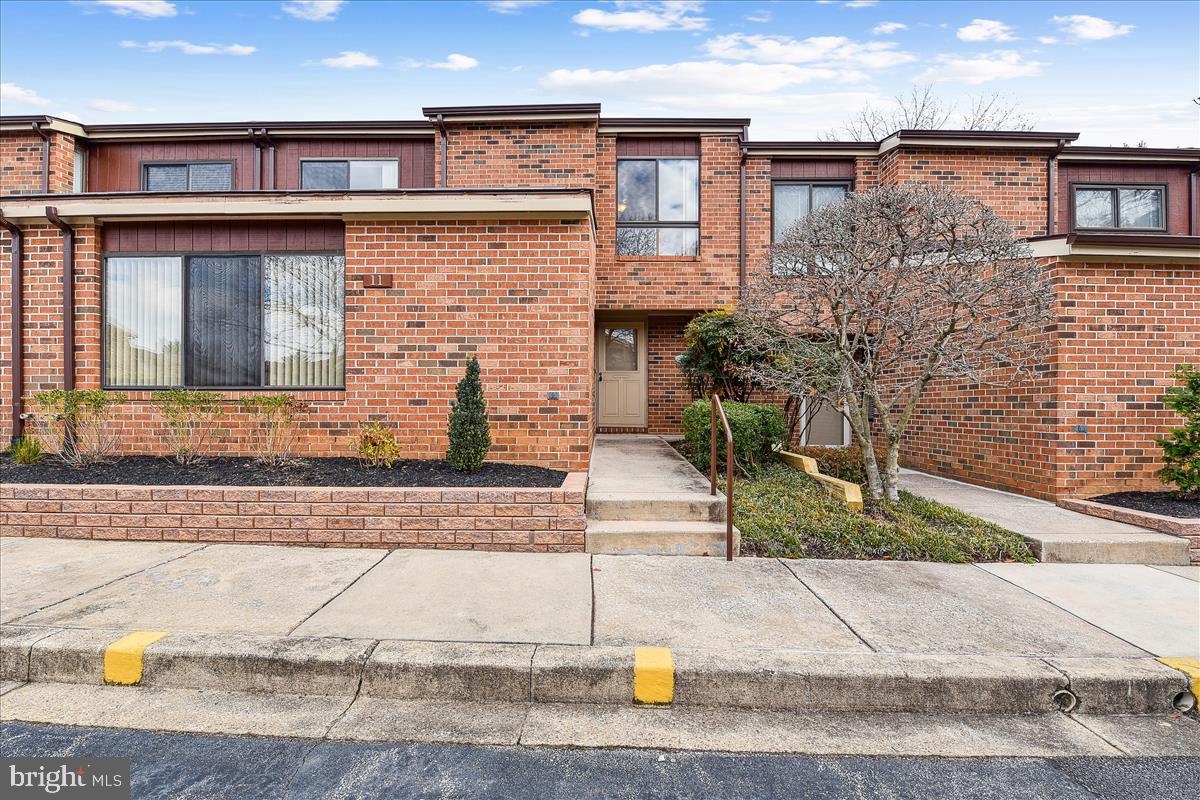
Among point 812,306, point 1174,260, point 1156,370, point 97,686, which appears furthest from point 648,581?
point 1174,260

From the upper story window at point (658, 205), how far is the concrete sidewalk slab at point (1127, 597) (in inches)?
297

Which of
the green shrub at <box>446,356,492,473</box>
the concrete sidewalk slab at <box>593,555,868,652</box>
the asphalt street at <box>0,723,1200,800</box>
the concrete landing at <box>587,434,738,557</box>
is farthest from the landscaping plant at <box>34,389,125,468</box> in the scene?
the concrete sidewalk slab at <box>593,555,868,652</box>

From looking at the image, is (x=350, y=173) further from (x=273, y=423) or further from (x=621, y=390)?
(x=621, y=390)

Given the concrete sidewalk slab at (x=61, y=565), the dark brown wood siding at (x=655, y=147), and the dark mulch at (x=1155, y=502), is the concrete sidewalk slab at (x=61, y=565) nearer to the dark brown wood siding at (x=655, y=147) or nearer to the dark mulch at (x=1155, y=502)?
→ the dark mulch at (x=1155, y=502)

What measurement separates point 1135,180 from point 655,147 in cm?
935

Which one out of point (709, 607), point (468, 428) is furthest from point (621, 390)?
point (709, 607)

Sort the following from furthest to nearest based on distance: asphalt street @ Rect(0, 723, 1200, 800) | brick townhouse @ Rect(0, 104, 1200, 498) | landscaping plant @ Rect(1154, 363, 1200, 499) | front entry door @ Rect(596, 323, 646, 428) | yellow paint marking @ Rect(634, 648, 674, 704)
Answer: front entry door @ Rect(596, 323, 646, 428), brick townhouse @ Rect(0, 104, 1200, 498), landscaping plant @ Rect(1154, 363, 1200, 499), yellow paint marking @ Rect(634, 648, 674, 704), asphalt street @ Rect(0, 723, 1200, 800)

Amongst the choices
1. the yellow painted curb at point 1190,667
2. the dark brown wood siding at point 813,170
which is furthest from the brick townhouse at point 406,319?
the dark brown wood siding at point 813,170

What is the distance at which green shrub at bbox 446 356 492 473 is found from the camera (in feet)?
16.9

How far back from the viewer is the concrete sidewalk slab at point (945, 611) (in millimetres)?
3045

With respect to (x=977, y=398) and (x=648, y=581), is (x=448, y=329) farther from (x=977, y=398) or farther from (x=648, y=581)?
(x=977, y=398)

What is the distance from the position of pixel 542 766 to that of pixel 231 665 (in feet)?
5.83

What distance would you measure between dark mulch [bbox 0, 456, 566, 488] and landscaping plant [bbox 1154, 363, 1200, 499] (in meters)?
5.93

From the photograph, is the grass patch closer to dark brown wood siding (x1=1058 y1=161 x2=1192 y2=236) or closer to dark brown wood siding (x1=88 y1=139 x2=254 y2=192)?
dark brown wood siding (x1=1058 y1=161 x2=1192 y2=236)
